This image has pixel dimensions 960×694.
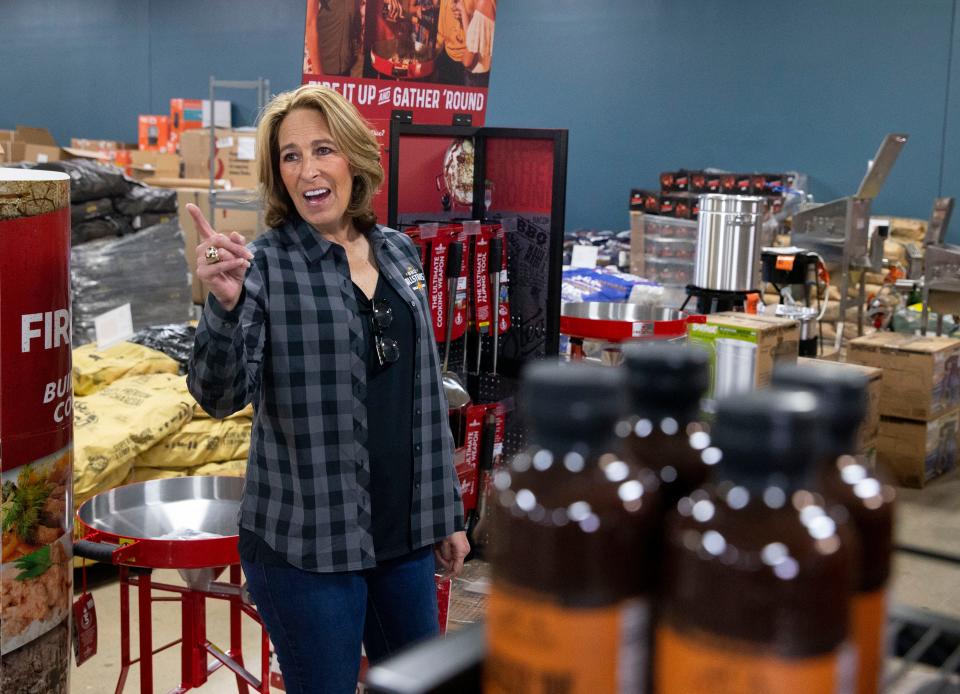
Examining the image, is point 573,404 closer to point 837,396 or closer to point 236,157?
point 837,396

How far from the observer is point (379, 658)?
7.20ft

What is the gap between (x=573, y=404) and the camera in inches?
28.1

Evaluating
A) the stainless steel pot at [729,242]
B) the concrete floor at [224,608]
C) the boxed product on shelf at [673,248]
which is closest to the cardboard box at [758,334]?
the stainless steel pot at [729,242]

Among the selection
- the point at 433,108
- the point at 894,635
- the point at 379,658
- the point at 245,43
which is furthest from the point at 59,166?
the point at 245,43

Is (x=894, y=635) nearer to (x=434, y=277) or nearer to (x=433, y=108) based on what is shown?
(x=434, y=277)

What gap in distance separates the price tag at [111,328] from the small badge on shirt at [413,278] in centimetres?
387

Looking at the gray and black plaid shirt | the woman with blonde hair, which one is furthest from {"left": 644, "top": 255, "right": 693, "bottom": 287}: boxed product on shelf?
the gray and black plaid shirt

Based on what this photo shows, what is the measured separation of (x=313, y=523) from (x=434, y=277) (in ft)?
5.99

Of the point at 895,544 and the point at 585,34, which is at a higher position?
the point at 585,34

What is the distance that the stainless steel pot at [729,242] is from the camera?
556 centimetres

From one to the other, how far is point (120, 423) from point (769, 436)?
4.14 m

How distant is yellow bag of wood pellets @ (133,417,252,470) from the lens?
4555 millimetres

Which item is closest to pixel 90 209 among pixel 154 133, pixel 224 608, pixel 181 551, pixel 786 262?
pixel 224 608

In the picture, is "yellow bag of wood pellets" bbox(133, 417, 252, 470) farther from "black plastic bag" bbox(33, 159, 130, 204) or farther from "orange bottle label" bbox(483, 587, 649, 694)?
"orange bottle label" bbox(483, 587, 649, 694)
